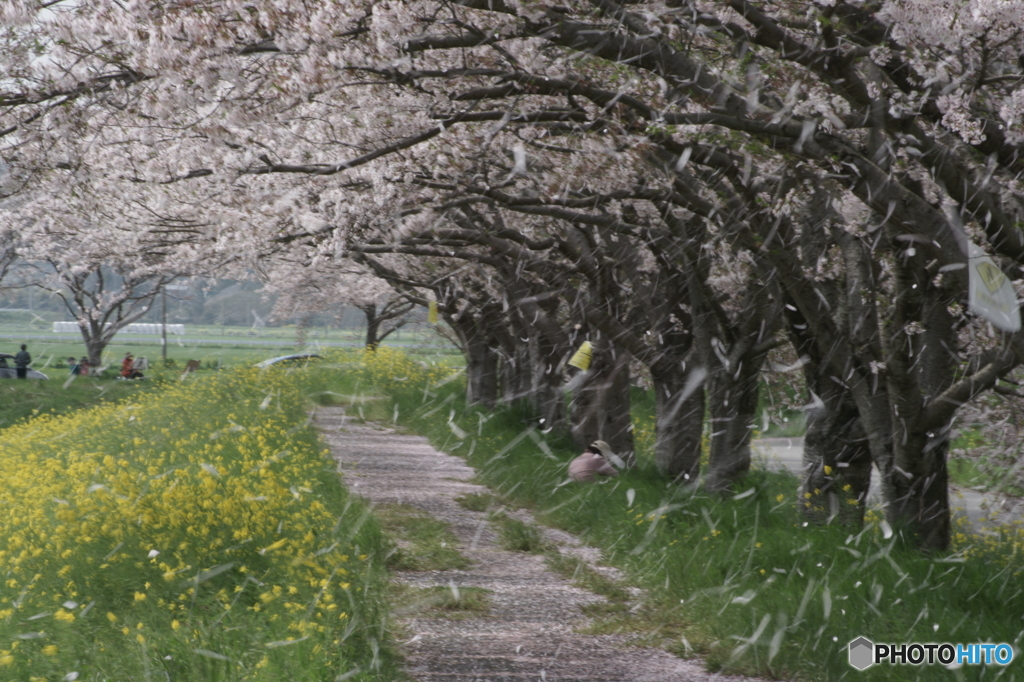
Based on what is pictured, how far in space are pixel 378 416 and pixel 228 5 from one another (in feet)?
60.6

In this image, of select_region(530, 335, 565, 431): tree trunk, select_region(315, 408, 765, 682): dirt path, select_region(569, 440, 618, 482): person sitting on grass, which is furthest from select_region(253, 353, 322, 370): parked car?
select_region(315, 408, 765, 682): dirt path

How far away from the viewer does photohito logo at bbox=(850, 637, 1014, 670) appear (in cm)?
510

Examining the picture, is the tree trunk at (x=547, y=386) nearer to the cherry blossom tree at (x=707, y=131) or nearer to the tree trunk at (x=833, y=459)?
the cherry blossom tree at (x=707, y=131)

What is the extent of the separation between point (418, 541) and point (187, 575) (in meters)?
2.94

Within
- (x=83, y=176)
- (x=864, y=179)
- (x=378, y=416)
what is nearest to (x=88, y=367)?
(x=378, y=416)

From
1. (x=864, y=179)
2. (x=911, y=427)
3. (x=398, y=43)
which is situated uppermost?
(x=398, y=43)

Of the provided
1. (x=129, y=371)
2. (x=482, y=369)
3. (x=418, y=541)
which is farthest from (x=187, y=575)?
(x=129, y=371)

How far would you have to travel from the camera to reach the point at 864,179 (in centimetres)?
554

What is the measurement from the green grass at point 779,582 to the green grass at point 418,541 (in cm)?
136

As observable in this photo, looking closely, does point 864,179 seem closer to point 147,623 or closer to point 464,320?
point 147,623

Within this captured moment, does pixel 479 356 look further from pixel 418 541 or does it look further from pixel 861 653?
pixel 861 653

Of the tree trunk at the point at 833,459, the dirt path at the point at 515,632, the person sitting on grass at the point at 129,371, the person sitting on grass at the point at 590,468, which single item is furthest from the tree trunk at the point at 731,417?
the person sitting on grass at the point at 129,371

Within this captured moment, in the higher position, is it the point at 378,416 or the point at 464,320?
the point at 464,320

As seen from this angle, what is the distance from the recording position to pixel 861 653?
17.6ft
